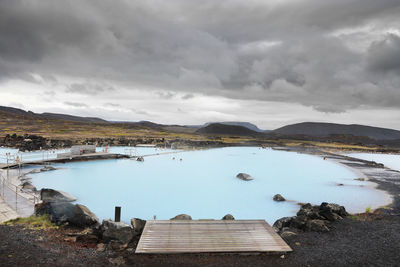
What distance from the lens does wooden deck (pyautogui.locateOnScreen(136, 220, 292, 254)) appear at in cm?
707

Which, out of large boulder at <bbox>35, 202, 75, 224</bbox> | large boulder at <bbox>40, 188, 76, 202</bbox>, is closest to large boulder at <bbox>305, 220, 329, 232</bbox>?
large boulder at <bbox>35, 202, 75, 224</bbox>

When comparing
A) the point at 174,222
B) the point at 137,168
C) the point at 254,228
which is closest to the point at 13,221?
the point at 174,222

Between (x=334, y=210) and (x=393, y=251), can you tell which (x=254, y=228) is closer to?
(x=393, y=251)

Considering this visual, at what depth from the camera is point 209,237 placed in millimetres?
7742

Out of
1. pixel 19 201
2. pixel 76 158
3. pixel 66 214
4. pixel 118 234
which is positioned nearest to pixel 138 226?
pixel 118 234

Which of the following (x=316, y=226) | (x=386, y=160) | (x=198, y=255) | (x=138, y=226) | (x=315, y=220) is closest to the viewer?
(x=198, y=255)

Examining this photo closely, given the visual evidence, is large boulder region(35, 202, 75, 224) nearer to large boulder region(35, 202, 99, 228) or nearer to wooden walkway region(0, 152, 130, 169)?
large boulder region(35, 202, 99, 228)

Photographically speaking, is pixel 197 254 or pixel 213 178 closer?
pixel 197 254

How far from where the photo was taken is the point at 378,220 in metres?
10.3

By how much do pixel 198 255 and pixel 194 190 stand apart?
15.3 meters

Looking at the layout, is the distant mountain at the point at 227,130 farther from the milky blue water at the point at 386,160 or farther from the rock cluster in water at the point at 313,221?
the rock cluster in water at the point at 313,221

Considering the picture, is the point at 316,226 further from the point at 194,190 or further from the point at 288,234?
the point at 194,190

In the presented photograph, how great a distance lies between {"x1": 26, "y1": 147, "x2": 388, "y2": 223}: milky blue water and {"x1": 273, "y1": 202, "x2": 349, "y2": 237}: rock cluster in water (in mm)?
3975

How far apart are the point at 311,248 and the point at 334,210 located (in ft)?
13.5
